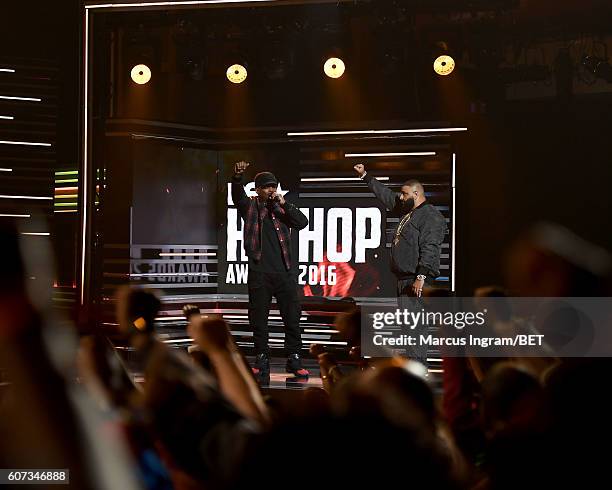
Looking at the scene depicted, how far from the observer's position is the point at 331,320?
9.26m

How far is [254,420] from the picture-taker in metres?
1.56

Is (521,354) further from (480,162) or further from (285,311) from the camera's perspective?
(480,162)

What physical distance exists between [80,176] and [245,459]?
24.8 feet

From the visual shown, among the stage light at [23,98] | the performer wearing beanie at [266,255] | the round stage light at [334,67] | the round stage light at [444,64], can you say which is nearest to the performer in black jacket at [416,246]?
the performer wearing beanie at [266,255]

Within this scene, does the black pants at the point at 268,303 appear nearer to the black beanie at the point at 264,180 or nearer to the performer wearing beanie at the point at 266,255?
the performer wearing beanie at the point at 266,255

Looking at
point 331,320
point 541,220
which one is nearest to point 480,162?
point 541,220

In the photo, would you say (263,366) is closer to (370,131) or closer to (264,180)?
(264,180)

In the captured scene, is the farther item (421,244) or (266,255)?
(266,255)

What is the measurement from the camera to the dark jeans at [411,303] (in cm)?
714

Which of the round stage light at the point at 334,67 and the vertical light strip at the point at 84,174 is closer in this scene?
the vertical light strip at the point at 84,174

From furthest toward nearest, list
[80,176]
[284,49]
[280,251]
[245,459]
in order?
[284,49], [80,176], [280,251], [245,459]

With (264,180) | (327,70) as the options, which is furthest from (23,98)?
(327,70)

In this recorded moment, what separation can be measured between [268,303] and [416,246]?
53.3 inches

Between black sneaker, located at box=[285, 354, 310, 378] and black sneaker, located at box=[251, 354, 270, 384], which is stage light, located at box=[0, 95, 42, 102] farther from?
black sneaker, located at box=[285, 354, 310, 378]
